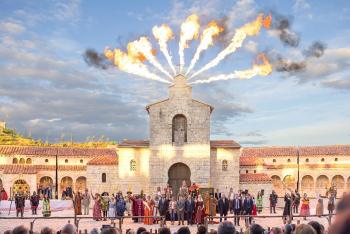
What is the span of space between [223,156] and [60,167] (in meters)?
23.2

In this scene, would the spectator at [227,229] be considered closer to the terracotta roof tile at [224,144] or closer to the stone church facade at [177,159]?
the stone church facade at [177,159]

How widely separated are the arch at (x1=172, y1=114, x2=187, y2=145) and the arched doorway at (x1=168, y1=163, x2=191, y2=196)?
1.76m

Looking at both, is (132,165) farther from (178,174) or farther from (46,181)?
(46,181)

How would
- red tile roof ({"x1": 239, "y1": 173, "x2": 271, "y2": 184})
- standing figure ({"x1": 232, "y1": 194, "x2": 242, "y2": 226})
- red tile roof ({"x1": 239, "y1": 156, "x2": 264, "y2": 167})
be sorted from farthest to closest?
red tile roof ({"x1": 239, "y1": 156, "x2": 264, "y2": 167}), red tile roof ({"x1": 239, "y1": 173, "x2": 271, "y2": 184}), standing figure ({"x1": 232, "y1": 194, "x2": 242, "y2": 226})

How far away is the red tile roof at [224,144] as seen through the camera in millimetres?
35156

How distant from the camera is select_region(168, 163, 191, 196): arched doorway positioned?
3372cm

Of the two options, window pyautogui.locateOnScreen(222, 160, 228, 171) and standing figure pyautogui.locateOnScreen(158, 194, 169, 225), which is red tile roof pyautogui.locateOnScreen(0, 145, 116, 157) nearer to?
window pyautogui.locateOnScreen(222, 160, 228, 171)

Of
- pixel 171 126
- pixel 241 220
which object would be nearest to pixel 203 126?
pixel 171 126

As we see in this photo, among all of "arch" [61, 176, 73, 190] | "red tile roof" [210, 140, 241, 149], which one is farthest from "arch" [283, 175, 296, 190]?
"arch" [61, 176, 73, 190]

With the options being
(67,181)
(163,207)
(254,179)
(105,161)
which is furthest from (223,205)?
(67,181)

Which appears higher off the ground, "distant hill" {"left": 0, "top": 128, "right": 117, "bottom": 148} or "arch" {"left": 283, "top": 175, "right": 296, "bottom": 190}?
"distant hill" {"left": 0, "top": 128, "right": 117, "bottom": 148}

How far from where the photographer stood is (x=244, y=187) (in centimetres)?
3528

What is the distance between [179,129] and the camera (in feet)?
113

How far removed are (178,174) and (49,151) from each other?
81.0 feet
